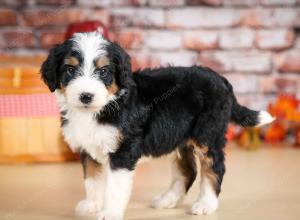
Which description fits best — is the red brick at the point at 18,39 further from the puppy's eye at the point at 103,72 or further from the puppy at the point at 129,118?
the puppy's eye at the point at 103,72

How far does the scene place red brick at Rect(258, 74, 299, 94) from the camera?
5.43 m

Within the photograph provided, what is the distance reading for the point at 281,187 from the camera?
3.84 meters

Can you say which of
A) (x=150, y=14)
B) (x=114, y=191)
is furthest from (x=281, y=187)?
(x=150, y=14)

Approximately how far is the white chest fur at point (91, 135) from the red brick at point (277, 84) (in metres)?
2.72

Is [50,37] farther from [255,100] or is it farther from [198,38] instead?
[255,100]

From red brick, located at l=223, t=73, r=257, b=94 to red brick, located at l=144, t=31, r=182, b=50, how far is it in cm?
52

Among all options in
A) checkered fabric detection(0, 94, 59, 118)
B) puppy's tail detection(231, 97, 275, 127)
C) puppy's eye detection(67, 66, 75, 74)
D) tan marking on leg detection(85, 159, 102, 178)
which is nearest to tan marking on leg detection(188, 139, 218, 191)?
puppy's tail detection(231, 97, 275, 127)

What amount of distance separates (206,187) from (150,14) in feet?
7.89

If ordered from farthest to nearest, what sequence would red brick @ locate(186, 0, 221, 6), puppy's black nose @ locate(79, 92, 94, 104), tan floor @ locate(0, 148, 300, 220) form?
1. red brick @ locate(186, 0, 221, 6)
2. tan floor @ locate(0, 148, 300, 220)
3. puppy's black nose @ locate(79, 92, 94, 104)

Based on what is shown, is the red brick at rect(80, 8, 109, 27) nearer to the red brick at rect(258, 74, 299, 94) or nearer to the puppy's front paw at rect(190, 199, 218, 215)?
the red brick at rect(258, 74, 299, 94)

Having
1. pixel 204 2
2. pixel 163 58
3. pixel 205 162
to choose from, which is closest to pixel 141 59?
pixel 163 58

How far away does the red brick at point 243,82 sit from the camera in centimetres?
543

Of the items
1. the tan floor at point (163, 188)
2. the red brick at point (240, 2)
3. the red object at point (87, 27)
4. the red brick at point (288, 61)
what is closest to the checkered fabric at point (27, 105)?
the tan floor at point (163, 188)

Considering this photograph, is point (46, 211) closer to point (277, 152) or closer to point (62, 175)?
point (62, 175)
